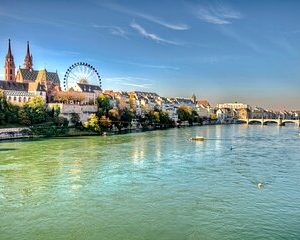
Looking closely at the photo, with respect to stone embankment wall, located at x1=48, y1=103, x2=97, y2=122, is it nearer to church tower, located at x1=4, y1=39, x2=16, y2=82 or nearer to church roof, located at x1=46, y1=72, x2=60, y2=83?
church roof, located at x1=46, y1=72, x2=60, y2=83

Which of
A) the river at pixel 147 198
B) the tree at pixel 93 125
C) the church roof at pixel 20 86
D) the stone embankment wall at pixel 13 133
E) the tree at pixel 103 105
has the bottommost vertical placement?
the river at pixel 147 198

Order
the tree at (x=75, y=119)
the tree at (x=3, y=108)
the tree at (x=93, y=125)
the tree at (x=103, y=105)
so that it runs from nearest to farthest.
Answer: the tree at (x=3, y=108)
the tree at (x=93, y=125)
the tree at (x=75, y=119)
the tree at (x=103, y=105)

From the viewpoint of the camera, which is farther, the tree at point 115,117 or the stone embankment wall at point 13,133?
the tree at point 115,117

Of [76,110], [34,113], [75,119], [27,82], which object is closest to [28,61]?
[27,82]

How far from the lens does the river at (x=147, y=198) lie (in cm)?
1123

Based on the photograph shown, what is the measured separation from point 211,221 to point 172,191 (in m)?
3.96

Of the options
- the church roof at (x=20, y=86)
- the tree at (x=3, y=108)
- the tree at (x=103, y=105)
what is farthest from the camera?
the tree at (x=103, y=105)

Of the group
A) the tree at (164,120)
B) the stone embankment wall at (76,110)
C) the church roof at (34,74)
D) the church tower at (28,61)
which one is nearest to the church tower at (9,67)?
the church roof at (34,74)

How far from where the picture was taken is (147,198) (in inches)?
573

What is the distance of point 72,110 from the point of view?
1975 inches

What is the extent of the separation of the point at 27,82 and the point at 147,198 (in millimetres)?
48136

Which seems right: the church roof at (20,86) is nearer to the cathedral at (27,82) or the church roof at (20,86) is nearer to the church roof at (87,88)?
the cathedral at (27,82)

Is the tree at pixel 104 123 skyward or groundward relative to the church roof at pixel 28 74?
groundward

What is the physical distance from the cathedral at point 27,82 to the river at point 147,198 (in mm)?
27689
